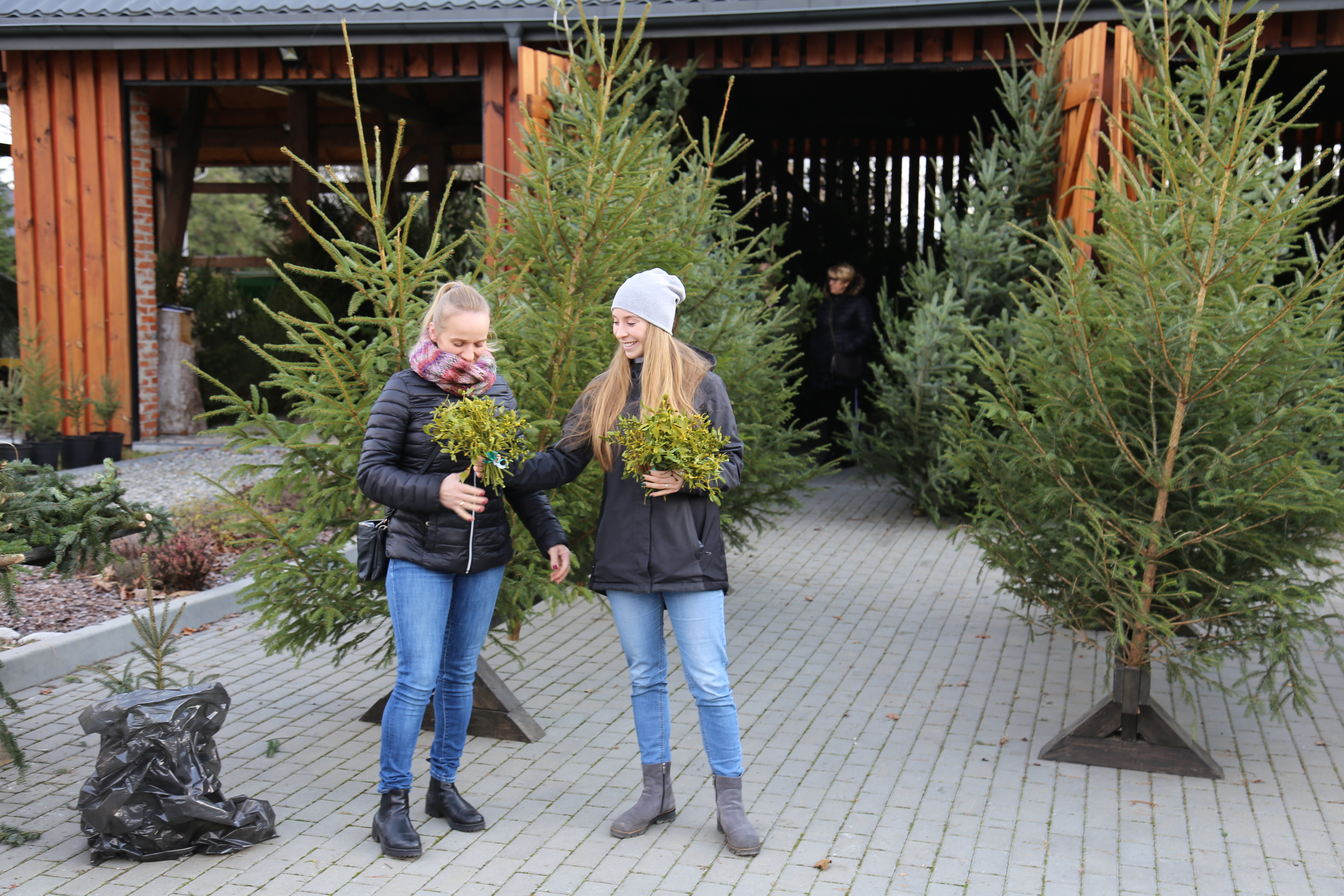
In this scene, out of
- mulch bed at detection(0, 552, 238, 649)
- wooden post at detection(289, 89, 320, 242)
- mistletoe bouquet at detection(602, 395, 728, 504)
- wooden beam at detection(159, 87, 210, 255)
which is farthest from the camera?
wooden beam at detection(159, 87, 210, 255)

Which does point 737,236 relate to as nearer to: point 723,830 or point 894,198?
point 894,198

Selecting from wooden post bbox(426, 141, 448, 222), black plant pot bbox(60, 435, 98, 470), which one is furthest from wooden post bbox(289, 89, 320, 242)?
black plant pot bbox(60, 435, 98, 470)

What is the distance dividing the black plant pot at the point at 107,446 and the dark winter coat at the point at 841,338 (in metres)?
6.75

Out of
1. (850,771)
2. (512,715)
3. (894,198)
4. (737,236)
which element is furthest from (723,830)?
(894,198)

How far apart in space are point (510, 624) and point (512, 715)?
0.39 meters

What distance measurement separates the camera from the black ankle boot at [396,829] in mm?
3811

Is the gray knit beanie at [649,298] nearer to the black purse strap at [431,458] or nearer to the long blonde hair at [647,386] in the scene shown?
the long blonde hair at [647,386]

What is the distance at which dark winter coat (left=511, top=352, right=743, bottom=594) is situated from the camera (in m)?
3.78

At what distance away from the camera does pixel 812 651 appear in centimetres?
634

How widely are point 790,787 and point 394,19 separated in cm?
789

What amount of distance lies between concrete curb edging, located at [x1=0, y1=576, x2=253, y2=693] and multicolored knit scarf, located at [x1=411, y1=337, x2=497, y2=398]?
1874mm

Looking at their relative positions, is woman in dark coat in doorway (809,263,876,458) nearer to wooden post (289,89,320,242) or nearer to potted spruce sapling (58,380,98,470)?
potted spruce sapling (58,380,98,470)

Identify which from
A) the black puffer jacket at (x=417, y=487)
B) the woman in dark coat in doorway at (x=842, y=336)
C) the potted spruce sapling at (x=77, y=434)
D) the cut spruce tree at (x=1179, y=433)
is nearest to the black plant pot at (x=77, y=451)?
the potted spruce sapling at (x=77, y=434)

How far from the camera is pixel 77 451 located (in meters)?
10.8
